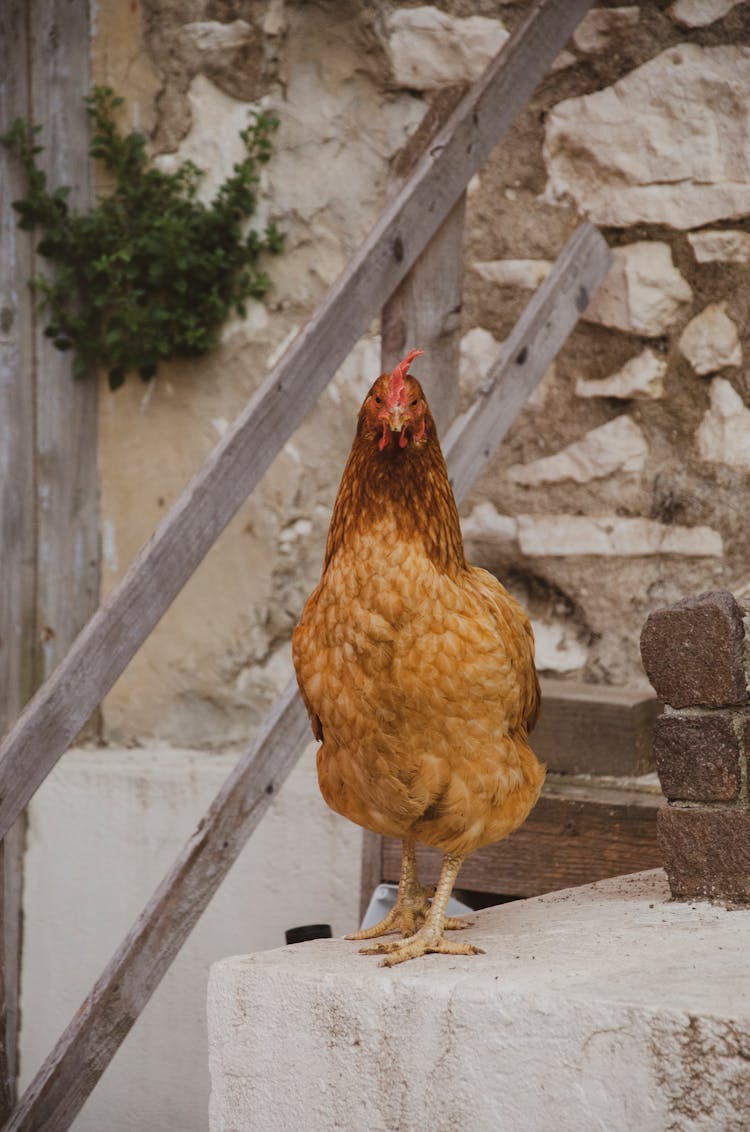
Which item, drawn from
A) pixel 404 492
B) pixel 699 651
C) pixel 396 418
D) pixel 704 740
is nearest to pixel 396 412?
pixel 396 418

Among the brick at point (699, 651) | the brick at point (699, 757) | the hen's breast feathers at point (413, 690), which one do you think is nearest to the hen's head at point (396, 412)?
the hen's breast feathers at point (413, 690)

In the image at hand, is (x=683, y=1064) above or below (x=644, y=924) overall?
above

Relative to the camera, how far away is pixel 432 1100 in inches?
80.2

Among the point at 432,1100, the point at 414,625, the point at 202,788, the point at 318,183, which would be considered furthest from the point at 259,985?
the point at 318,183

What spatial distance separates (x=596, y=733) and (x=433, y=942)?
1110mm

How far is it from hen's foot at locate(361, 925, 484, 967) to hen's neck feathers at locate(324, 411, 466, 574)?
593 millimetres

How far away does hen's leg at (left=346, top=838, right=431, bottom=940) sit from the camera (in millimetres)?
2461

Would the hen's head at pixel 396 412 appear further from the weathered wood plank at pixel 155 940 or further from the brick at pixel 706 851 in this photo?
the weathered wood plank at pixel 155 940

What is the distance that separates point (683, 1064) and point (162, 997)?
2426 mm

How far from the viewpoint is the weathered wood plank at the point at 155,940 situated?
2756 millimetres

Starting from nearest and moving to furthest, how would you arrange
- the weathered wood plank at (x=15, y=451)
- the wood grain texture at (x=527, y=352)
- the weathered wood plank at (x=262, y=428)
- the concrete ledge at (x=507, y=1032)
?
the concrete ledge at (x=507, y=1032), the weathered wood plank at (x=262, y=428), the wood grain texture at (x=527, y=352), the weathered wood plank at (x=15, y=451)

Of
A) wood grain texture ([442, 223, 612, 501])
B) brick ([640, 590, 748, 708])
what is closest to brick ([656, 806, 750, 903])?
brick ([640, 590, 748, 708])

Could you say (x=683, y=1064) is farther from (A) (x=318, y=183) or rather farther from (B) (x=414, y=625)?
(A) (x=318, y=183)

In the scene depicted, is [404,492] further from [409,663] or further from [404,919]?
[404,919]
